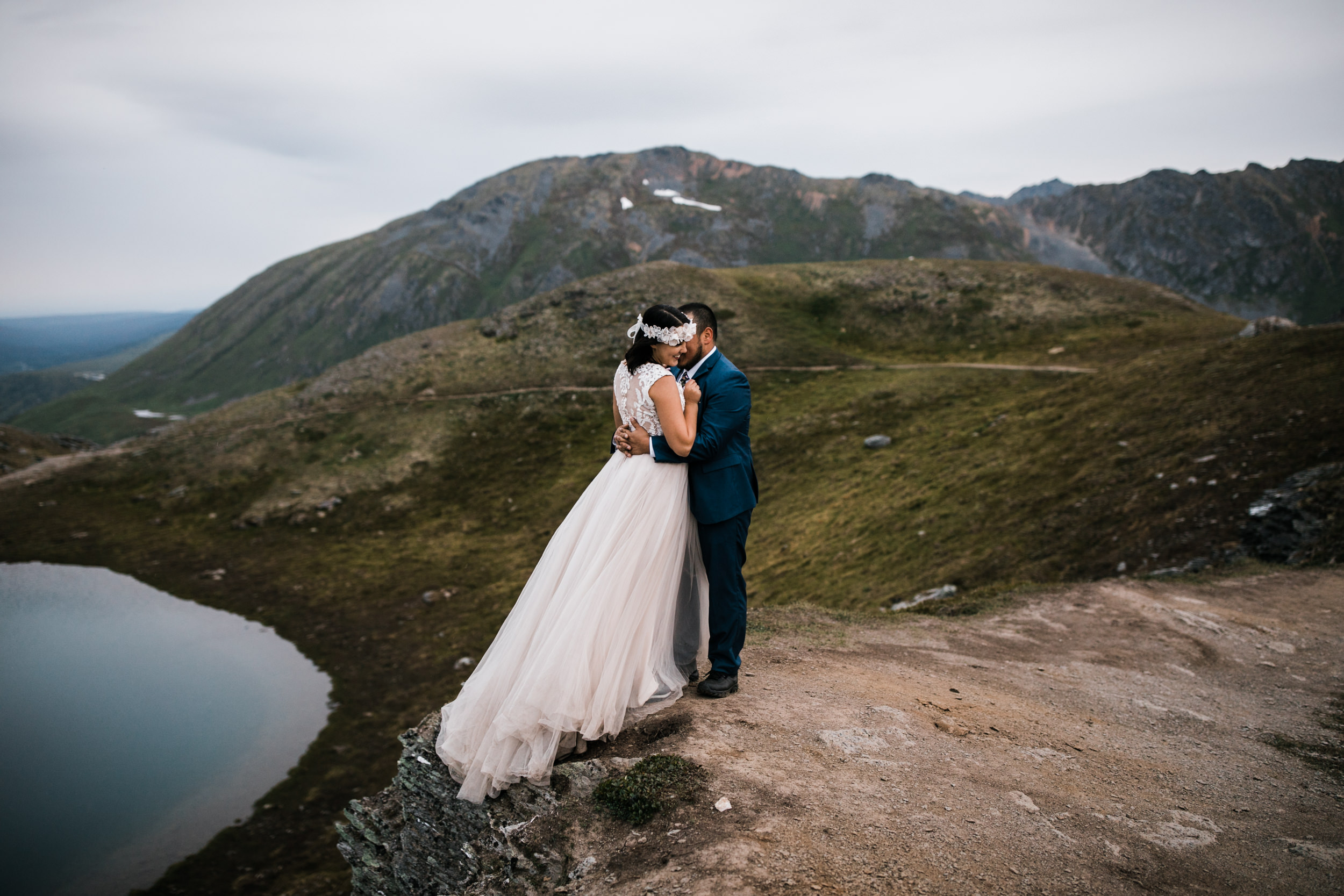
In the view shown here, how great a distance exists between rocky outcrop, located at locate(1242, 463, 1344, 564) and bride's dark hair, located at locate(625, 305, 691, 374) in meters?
18.0

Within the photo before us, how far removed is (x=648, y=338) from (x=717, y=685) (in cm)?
425

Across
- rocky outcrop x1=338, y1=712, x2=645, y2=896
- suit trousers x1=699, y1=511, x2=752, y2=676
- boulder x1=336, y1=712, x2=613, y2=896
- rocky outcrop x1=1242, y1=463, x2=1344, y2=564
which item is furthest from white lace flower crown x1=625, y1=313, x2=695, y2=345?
rocky outcrop x1=1242, y1=463, x2=1344, y2=564

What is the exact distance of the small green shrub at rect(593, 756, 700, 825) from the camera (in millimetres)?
6117

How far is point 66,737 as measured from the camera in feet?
76.0

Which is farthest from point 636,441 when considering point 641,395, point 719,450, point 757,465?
point 757,465

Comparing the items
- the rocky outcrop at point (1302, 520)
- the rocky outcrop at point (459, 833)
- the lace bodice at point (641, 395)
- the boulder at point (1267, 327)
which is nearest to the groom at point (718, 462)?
the lace bodice at point (641, 395)

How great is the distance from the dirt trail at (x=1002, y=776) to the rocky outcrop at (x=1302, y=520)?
5.03 m

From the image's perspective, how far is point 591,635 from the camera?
6.97 metres

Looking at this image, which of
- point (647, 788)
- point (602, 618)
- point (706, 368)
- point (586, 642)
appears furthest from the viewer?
point (706, 368)

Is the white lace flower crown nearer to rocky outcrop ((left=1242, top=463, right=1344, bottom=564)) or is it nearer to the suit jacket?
the suit jacket

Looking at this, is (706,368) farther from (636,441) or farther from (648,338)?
(636,441)

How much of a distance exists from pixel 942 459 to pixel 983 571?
13.0 meters

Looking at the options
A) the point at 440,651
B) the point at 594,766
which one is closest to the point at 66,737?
the point at 440,651

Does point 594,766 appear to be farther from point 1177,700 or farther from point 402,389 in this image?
point 402,389
